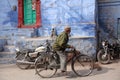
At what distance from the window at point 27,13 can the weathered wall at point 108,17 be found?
11.1 feet

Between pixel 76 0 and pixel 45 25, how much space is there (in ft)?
6.84

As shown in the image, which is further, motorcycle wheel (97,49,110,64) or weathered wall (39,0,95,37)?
weathered wall (39,0,95,37)

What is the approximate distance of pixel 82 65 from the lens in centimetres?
1038

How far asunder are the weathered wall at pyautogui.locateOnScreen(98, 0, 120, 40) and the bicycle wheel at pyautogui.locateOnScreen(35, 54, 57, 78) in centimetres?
509

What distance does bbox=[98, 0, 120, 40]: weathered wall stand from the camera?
14297mm

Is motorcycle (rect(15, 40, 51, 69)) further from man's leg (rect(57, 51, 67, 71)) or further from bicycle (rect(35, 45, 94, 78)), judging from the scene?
man's leg (rect(57, 51, 67, 71))

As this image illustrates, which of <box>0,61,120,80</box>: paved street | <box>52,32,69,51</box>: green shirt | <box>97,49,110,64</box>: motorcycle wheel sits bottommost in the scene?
<box>0,61,120,80</box>: paved street

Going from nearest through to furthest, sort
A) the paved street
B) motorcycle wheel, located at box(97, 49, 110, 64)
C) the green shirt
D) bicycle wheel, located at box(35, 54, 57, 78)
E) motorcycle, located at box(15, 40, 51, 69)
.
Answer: the green shirt → the paved street → bicycle wheel, located at box(35, 54, 57, 78) → motorcycle, located at box(15, 40, 51, 69) → motorcycle wheel, located at box(97, 49, 110, 64)

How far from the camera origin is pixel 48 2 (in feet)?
45.8

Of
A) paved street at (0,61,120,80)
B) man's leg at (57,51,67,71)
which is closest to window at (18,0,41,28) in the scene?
paved street at (0,61,120,80)

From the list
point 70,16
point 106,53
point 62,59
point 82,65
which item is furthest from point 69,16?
point 62,59

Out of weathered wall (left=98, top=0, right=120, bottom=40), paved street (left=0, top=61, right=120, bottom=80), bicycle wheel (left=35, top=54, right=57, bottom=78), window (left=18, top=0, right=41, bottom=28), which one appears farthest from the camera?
window (left=18, top=0, right=41, bottom=28)

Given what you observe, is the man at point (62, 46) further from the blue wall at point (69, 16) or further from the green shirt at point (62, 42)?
the blue wall at point (69, 16)

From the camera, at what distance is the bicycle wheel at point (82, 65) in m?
9.98
